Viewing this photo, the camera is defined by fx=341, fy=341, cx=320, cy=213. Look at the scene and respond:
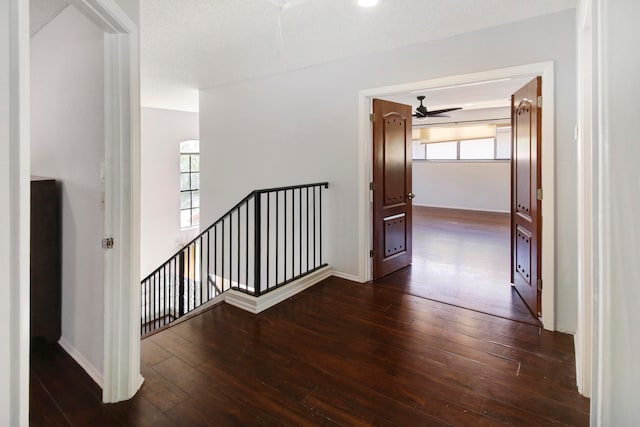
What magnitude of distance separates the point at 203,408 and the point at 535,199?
9.21 feet

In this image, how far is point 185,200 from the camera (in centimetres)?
751

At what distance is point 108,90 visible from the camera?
1771 mm

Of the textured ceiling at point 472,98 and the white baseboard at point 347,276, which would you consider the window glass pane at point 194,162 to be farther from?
the white baseboard at point 347,276

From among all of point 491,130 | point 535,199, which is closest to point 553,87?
point 535,199

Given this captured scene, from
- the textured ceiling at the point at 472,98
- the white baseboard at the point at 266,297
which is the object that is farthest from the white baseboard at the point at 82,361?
the textured ceiling at the point at 472,98

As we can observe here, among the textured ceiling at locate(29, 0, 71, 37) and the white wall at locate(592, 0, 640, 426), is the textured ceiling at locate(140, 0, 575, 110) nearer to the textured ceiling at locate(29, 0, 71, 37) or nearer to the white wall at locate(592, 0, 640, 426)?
the textured ceiling at locate(29, 0, 71, 37)

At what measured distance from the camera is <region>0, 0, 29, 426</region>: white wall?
2.78 feet

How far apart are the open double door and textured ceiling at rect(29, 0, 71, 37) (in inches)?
107

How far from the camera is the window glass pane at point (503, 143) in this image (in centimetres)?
852

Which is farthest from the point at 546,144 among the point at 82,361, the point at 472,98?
the point at 472,98

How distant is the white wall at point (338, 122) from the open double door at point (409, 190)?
7.5 inches

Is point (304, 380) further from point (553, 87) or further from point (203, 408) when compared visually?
point (553, 87)

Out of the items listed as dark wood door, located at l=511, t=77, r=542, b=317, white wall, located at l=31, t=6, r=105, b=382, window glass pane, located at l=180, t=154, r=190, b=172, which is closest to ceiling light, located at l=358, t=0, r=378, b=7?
dark wood door, located at l=511, t=77, r=542, b=317

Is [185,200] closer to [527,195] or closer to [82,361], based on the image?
[82,361]
